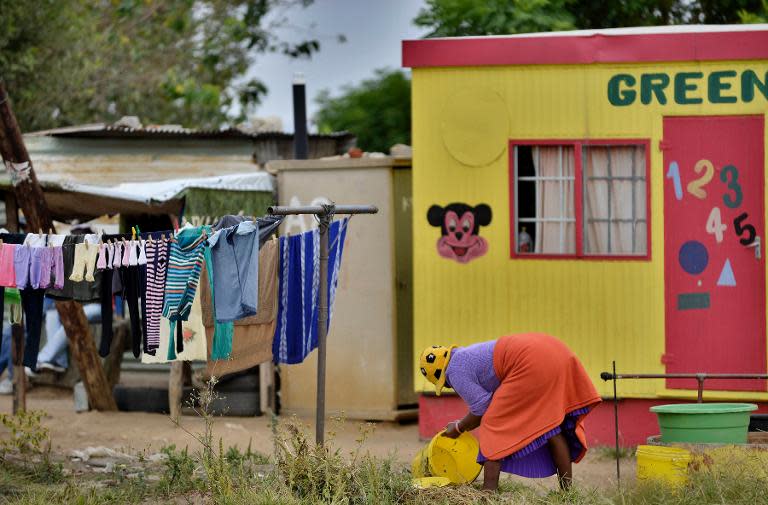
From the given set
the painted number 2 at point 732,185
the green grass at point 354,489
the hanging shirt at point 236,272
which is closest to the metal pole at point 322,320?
the green grass at point 354,489

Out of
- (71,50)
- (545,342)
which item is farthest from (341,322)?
(71,50)

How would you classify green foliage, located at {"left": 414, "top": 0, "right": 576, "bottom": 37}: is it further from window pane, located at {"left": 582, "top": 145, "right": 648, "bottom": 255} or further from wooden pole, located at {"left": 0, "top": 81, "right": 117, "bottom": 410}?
wooden pole, located at {"left": 0, "top": 81, "right": 117, "bottom": 410}

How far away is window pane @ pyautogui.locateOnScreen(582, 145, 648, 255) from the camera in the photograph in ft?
36.2

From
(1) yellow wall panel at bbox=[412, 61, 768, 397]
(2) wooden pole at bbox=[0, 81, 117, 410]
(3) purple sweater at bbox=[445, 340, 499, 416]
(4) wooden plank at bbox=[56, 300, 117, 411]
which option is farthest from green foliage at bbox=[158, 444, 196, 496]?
(4) wooden plank at bbox=[56, 300, 117, 411]

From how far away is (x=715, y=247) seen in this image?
10.9 meters

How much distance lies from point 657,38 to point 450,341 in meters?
3.34

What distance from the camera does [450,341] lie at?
11.2 meters

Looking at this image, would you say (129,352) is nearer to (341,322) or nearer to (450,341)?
(341,322)

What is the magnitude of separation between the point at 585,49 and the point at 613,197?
4.51 ft

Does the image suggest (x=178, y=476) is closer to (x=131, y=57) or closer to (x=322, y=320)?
(x=322, y=320)

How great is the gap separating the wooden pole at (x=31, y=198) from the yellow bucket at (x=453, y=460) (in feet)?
14.5

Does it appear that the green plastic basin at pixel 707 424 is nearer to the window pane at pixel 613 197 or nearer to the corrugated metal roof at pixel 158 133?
the window pane at pixel 613 197

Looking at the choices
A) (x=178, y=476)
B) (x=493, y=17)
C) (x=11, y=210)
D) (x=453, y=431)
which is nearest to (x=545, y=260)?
(x=453, y=431)

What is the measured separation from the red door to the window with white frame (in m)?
0.28
